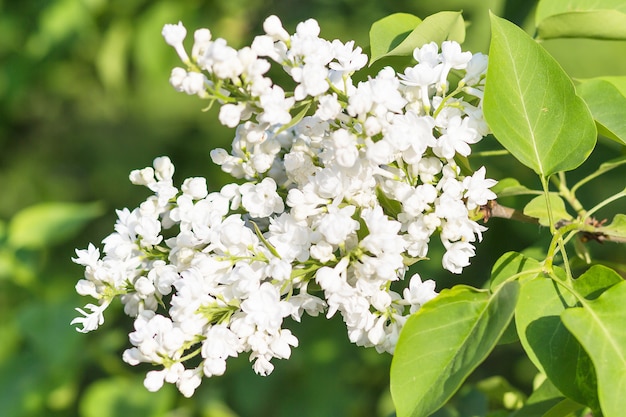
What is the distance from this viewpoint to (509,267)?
72cm

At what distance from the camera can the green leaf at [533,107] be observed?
2.34 feet

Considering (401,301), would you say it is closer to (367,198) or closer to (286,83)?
(367,198)

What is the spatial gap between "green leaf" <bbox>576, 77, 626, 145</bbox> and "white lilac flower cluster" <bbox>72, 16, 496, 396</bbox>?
0.14 m

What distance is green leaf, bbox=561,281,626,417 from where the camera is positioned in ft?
1.99

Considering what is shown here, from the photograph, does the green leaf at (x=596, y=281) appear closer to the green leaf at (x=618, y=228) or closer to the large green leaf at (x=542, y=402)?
the green leaf at (x=618, y=228)

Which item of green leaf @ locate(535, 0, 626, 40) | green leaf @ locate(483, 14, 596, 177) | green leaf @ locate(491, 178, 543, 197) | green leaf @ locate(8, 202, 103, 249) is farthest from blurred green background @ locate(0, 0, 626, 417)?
green leaf @ locate(483, 14, 596, 177)

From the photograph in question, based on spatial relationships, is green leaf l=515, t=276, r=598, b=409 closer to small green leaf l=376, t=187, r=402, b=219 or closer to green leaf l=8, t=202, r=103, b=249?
small green leaf l=376, t=187, r=402, b=219

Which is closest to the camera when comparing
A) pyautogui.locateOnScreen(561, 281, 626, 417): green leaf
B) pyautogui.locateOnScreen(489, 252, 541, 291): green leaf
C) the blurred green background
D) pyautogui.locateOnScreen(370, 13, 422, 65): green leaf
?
pyautogui.locateOnScreen(561, 281, 626, 417): green leaf

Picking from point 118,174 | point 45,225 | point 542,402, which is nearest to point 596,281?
point 542,402

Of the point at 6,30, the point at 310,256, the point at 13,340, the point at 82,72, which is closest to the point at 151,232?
the point at 310,256

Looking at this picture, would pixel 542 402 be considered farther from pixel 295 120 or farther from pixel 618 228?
pixel 295 120

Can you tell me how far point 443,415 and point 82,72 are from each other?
2.30 m

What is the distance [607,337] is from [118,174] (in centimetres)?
257

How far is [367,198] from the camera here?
2.28 feet
